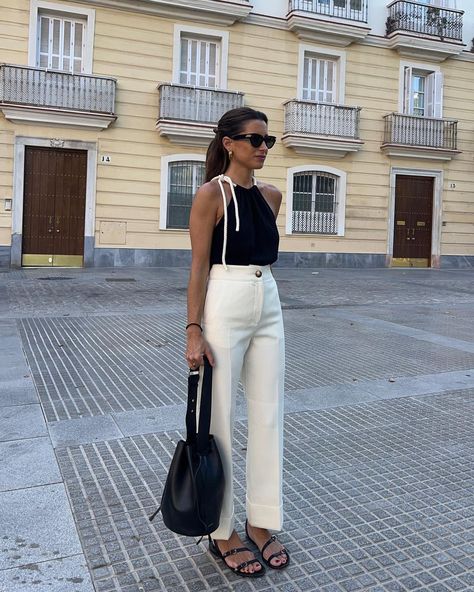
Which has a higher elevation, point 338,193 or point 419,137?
point 419,137

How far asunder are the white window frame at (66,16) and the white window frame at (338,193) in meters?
7.17

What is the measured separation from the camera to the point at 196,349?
2.53 metres

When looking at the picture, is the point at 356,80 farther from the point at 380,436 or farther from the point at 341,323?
the point at 380,436

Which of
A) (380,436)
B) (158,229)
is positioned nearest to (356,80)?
(158,229)

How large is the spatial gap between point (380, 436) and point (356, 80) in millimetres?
18594

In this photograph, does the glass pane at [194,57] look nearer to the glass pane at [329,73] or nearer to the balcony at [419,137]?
the glass pane at [329,73]

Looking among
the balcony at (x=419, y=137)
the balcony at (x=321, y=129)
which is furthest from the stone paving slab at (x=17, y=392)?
the balcony at (x=419, y=137)

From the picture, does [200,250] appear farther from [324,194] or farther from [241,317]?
[324,194]

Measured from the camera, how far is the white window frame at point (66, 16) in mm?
16703

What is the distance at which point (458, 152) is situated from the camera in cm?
A: 2195

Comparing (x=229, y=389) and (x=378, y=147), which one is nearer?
(x=229, y=389)

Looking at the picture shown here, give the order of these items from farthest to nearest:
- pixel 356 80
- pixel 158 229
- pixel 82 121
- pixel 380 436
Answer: pixel 356 80, pixel 158 229, pixel 82 121, pixel 380 436

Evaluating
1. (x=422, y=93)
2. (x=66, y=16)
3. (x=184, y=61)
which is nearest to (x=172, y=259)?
(x=184, y=61)

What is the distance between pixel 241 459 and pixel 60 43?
16.6 meters
